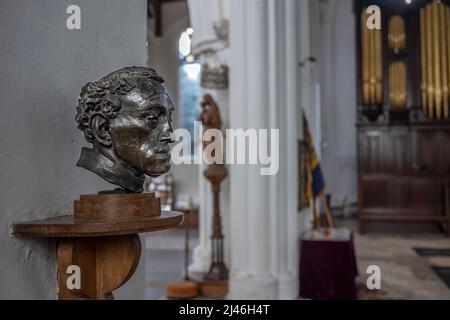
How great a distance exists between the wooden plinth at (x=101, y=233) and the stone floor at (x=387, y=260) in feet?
12.1

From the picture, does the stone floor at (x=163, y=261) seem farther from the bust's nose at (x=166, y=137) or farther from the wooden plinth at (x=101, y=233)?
the bust's nose at (x=166, y=137)

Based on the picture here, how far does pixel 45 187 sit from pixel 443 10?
10.0 m

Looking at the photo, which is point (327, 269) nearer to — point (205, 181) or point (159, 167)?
point (205, 181)

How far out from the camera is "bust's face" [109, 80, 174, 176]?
137 centimetres

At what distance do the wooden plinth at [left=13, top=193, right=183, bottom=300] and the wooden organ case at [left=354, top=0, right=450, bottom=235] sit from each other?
27.7 feet

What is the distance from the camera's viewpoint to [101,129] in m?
1.40

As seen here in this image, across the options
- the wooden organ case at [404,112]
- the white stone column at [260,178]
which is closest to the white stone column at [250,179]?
the white stone column at [260,178]

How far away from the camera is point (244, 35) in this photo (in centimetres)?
475

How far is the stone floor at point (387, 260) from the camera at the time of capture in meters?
5.20

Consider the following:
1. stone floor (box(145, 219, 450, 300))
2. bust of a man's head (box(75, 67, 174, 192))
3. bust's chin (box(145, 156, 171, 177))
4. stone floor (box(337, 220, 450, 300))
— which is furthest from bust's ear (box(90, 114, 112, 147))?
stone floor (box(337, 220, 450, 300))

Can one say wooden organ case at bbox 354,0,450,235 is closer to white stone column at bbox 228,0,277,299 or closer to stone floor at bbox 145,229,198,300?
stone floor at bbox 145,229,198,300

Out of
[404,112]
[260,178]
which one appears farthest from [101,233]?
[404,112]
